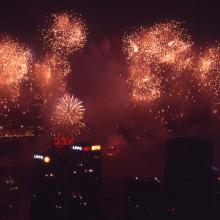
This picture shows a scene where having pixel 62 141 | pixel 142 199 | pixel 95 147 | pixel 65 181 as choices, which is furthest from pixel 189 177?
pixel 62 141

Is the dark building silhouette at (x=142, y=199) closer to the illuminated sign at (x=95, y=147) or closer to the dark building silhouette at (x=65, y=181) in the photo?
the dark building silhouette at (x=65, y=181)

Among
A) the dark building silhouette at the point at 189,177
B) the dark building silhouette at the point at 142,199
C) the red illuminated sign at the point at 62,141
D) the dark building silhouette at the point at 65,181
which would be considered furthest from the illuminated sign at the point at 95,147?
the dark building silhouette at the point at 142,199

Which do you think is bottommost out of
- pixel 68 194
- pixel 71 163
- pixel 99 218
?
pixel 99 218

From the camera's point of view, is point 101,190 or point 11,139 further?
point 101,190

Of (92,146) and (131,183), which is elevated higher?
(92,146)

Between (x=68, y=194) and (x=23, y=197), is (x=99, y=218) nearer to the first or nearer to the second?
(x=68, y=194)

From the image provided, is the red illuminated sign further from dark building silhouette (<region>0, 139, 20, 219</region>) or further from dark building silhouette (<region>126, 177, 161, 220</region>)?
dark building silhouette (<region>126, 177, 161, 220</region>)

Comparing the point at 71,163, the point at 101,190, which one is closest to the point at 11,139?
the point at 71,163
